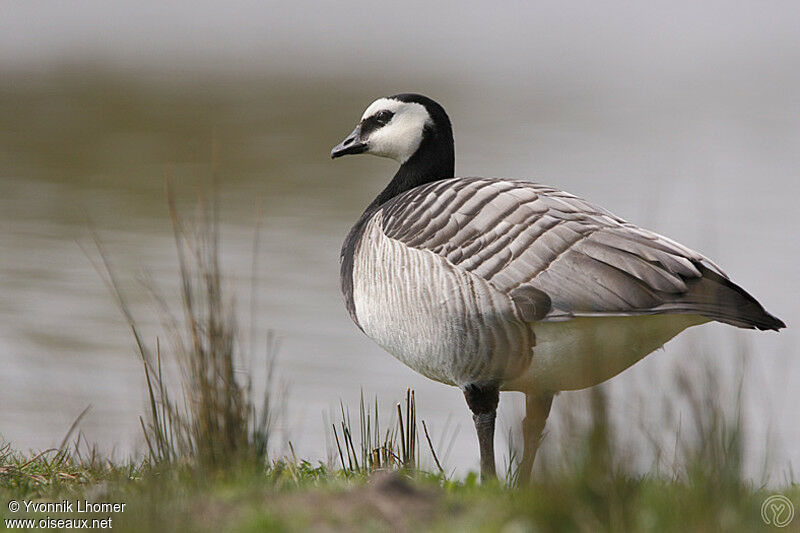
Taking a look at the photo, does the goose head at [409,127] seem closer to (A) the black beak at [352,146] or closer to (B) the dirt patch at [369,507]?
(A) the black beak at [352,146]

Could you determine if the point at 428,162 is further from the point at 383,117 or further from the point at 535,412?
the point at 535,412

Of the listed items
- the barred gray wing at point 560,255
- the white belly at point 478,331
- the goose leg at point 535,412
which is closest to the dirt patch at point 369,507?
the white belly at point 478,331

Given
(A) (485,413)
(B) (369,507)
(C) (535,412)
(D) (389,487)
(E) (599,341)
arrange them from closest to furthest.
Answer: (B) (369,507), (D) (389,487), (E) (599,341), (A) (485,413), (C) (535,412)

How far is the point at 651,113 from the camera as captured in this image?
27594 millimetres

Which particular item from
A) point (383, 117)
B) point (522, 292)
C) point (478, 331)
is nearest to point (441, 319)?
point (478, 331)

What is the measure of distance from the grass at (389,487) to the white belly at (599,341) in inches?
29.7

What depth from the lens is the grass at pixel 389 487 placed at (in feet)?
12.2

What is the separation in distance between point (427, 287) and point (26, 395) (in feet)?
15.4

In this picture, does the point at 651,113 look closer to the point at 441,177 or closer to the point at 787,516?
the point at 441,177

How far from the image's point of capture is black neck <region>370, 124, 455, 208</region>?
6.84 metres

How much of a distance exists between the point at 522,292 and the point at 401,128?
1.83 metres

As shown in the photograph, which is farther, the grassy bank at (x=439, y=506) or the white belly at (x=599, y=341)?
the white belly at (x=599, y=341)

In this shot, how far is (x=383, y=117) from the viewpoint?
6.90 m

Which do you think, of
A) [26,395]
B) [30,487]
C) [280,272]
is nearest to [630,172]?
[280,272]
